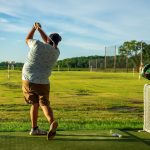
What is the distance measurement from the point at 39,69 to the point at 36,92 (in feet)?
1.26

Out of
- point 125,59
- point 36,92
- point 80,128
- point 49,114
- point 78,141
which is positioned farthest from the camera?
point 125,59

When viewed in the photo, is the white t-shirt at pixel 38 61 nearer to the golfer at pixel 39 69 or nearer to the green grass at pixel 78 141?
the golfer at pixel 39 69

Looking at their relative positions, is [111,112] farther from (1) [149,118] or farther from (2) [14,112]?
(1) [149,118]

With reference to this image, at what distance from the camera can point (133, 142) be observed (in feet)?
25.0

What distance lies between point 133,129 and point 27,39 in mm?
2675

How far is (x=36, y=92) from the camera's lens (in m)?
8.09

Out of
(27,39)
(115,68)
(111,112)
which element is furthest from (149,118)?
(115,68)

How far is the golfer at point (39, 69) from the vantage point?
7965 mm

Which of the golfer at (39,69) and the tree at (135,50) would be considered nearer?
the golfer at (39,69)

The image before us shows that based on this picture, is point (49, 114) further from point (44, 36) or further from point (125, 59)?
point (125, 59)

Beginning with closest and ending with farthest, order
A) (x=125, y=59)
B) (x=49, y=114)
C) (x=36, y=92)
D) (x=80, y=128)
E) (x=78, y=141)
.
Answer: (x=78, y=141) → (x=49, y=114) → (x=36, y=92) → (x=80, y=128) → (x=125, y=59)

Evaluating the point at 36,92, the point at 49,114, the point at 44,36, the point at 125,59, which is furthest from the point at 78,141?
the point at 125,59

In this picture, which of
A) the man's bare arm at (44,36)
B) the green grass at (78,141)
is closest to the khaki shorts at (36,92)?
the green grass at (78,141)

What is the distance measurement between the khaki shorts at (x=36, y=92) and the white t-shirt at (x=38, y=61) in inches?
3.0
